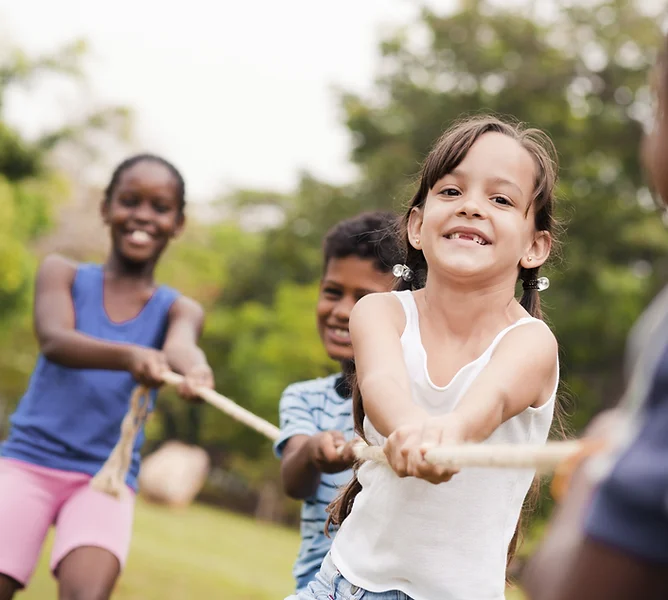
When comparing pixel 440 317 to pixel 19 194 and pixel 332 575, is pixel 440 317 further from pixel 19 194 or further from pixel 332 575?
pixel 19 194

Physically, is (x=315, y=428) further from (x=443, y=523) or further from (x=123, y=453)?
(x=443, y=523)

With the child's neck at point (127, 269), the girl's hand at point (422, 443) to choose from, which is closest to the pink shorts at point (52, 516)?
the child's neck at point (127, 269)

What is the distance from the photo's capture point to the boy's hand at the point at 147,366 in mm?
3459

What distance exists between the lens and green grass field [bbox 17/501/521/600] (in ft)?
22.6

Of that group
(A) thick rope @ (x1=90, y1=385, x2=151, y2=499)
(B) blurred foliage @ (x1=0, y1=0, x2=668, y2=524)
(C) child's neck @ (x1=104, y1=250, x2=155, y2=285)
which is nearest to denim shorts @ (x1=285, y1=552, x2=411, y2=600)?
(A) thick rope @ (x1=90, y1=385, x2=151, y2=499)

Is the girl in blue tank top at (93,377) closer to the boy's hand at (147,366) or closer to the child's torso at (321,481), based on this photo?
the boy's hand at (147,366)

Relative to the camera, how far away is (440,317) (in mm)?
2186

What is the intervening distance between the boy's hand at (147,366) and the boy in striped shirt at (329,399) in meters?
0.48

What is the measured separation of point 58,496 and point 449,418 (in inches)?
82.6

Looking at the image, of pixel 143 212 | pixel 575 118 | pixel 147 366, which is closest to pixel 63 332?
pixel 147 366

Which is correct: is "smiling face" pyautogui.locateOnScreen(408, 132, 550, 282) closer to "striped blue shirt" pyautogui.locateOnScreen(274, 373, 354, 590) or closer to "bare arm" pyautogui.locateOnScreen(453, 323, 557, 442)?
"bare arm" pyautogui.locateOnScreen(453, 323, 557, 442)

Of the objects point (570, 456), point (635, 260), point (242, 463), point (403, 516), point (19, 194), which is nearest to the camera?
point (570, 456)

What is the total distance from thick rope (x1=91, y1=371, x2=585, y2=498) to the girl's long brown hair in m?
0.15

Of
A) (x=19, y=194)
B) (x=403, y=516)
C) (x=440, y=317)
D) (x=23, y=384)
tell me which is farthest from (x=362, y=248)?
(x=23, y=384)
